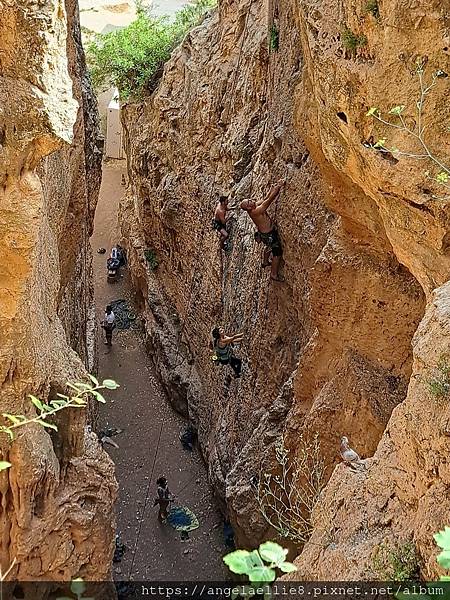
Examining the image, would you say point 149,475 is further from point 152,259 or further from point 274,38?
point 274,38

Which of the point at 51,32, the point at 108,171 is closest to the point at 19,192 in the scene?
the point at 51,32

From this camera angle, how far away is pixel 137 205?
586 inches

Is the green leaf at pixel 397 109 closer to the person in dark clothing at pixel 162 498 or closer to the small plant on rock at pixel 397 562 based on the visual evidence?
the small plant on rock at pixel 397 562

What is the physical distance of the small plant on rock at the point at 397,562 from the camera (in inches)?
143

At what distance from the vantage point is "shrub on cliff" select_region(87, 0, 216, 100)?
13.2 meters

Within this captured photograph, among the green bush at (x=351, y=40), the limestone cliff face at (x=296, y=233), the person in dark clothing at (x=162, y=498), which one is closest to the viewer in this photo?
the limestone cliff face at (x=296, y=233)

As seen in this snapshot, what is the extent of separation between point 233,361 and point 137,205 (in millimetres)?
6801

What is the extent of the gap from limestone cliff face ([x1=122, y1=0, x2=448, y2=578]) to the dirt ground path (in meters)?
0.61

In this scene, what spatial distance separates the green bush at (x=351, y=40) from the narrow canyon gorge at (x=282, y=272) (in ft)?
0.06

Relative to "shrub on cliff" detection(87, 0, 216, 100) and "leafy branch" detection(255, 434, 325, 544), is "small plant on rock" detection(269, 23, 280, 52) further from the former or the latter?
"shrub on cliff" detection(87, 0, 216, 100)

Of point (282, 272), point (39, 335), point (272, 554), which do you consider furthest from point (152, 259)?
point (272, 554)

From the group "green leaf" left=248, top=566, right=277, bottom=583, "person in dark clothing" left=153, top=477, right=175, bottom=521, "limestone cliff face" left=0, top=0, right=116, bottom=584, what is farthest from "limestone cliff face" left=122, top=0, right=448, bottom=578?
"limestone cliff face" left=0, top=0, right=116, bottom=584

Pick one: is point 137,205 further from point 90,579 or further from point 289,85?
point 90,579

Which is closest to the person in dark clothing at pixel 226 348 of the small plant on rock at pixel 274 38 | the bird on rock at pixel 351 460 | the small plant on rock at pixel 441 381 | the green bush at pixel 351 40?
the small plant on rock at pixel 274 38
